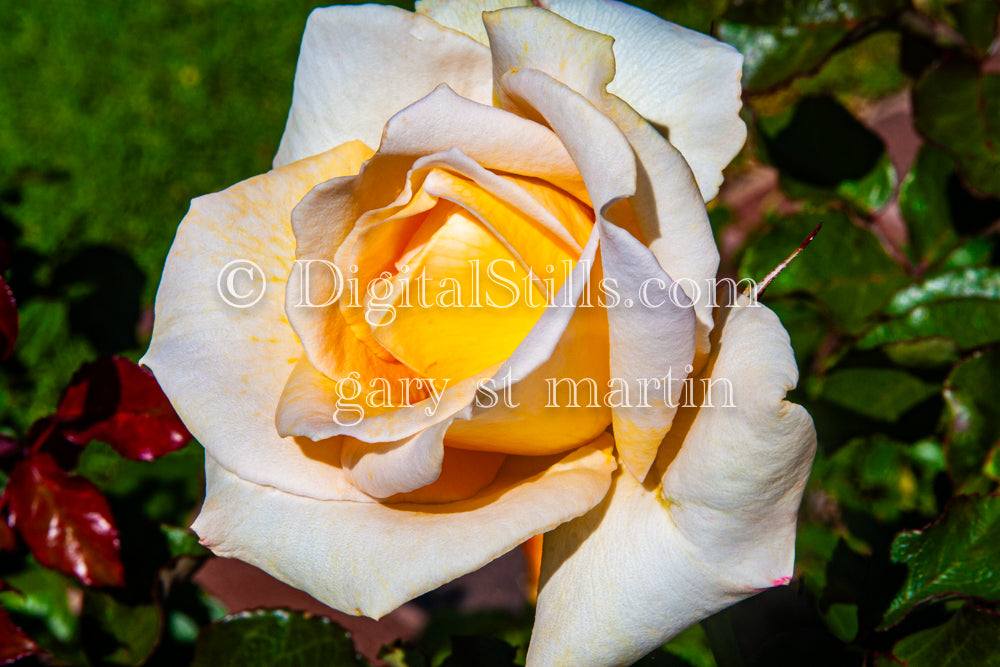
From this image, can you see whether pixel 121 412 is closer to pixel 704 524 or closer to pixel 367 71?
pixel 367 71

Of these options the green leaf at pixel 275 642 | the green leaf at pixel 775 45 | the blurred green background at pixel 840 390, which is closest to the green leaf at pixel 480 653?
the blurred green background at pixel 840 390

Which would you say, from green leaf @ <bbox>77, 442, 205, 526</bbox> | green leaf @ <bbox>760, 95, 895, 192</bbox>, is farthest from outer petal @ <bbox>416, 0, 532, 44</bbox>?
green leaf @ <bbox>77, 442, 205, 526</bbox>

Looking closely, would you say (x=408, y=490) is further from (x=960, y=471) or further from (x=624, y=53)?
(x=960, y=471)

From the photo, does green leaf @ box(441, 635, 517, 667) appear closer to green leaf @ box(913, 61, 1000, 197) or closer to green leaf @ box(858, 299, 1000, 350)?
green leaf @ box(858, 299, 1000, 350)

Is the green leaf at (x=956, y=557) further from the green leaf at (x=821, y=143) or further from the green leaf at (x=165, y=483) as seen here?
the green leaf at (x=165, y=483)

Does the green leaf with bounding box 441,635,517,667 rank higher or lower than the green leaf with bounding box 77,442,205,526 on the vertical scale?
higher
